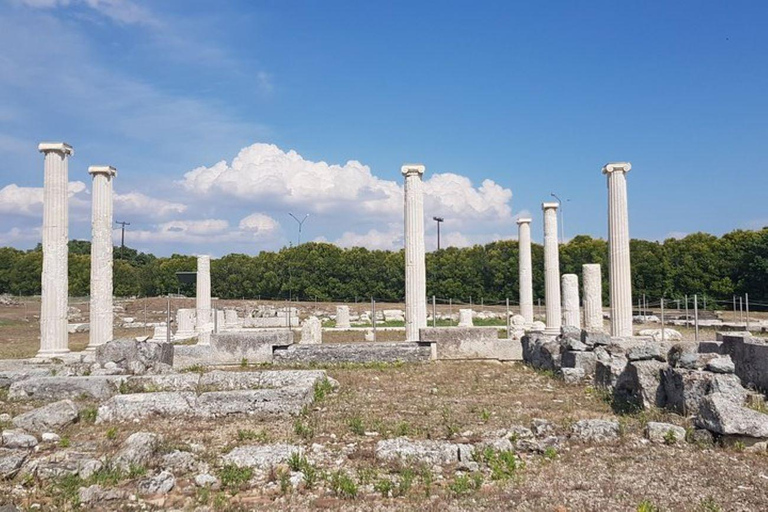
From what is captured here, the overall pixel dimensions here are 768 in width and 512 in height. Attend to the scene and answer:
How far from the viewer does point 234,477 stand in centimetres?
662

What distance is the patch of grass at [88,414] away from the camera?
972 cm

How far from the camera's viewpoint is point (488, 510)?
18.4 feet

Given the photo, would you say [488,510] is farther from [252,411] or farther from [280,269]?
[280,269]

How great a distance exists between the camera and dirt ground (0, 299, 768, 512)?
231 inches

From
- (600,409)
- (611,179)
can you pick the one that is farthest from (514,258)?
(600,409)

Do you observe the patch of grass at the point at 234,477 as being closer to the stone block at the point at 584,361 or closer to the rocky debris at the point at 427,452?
the rocky debris at the point at 427,452

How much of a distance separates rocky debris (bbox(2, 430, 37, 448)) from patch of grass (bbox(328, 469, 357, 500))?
4.35m

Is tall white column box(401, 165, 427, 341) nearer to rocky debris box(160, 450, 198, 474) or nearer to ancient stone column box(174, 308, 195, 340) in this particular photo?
ancient stone column box(174, 308, 195, 340)

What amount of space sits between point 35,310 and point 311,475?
5113 centimetres

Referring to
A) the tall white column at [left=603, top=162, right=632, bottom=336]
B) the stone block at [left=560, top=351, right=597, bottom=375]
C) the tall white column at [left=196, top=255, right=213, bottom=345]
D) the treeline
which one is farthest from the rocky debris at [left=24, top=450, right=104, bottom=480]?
the treeline

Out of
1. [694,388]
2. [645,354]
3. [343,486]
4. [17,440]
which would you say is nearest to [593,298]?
[645,354]

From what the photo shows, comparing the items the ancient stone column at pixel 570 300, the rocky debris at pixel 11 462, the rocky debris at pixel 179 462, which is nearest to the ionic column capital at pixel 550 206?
the ancient stone column at pixel 570 300

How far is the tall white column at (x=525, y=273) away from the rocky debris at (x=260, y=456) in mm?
22128

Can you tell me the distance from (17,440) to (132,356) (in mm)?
7836
